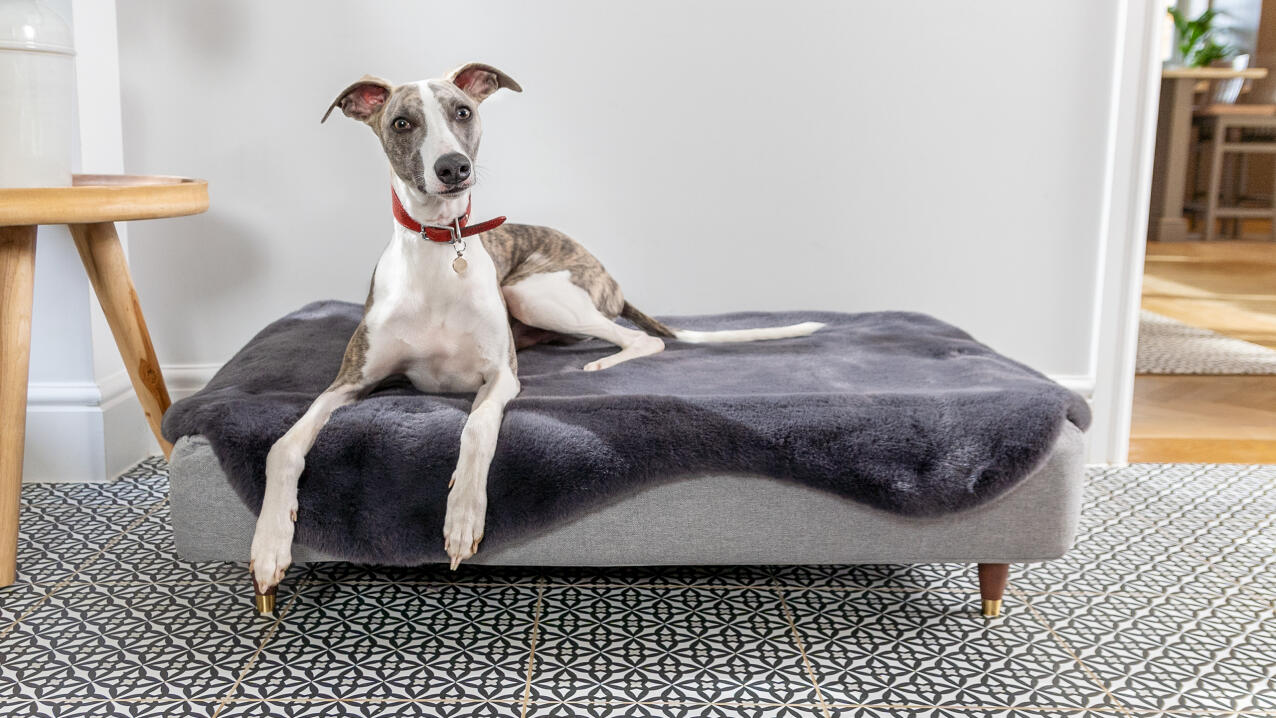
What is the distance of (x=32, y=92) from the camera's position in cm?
208

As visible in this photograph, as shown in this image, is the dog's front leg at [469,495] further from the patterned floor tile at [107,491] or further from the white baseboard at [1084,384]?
the white baseboard at [1084,384]

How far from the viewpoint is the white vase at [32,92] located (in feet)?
6.67

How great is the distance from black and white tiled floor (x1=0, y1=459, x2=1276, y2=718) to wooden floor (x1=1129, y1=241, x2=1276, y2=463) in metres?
0.76

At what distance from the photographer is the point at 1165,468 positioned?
2.87 metres

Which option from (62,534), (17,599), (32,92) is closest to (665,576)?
(17,599)

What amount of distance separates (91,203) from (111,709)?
96 cm

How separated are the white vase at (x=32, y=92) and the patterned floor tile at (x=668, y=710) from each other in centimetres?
155

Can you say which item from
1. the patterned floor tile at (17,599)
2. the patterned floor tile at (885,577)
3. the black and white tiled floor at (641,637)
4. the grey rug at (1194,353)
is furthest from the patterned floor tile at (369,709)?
the grey rug at (1194,353)

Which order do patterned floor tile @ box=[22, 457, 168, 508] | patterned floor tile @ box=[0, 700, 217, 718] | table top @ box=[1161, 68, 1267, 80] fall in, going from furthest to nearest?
table top @ box=[1161, 68, 1267, 80] → patterned floor tile @ box=[22, 457, 168, 508] → patterned floor tile @ box=[0, 700, 217, 718]

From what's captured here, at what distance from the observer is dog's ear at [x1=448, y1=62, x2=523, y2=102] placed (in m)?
2.03

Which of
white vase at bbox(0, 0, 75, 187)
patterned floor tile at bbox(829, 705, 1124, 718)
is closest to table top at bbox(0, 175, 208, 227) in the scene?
white vase at bbox(0, 0, 75, 187)

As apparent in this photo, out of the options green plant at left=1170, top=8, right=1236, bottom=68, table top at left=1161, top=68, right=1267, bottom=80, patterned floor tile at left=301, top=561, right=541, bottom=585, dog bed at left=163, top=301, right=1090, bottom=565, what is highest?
green plant at left=1170, top=8, right=1236, bottom=68

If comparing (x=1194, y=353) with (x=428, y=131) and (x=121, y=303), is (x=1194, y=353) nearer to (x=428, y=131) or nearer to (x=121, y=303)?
(x=428, y=131)

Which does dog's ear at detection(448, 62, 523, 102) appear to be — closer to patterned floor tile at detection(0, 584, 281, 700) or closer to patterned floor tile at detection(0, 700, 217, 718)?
patterned floor tile at detection(0, 584, 281, 700)
